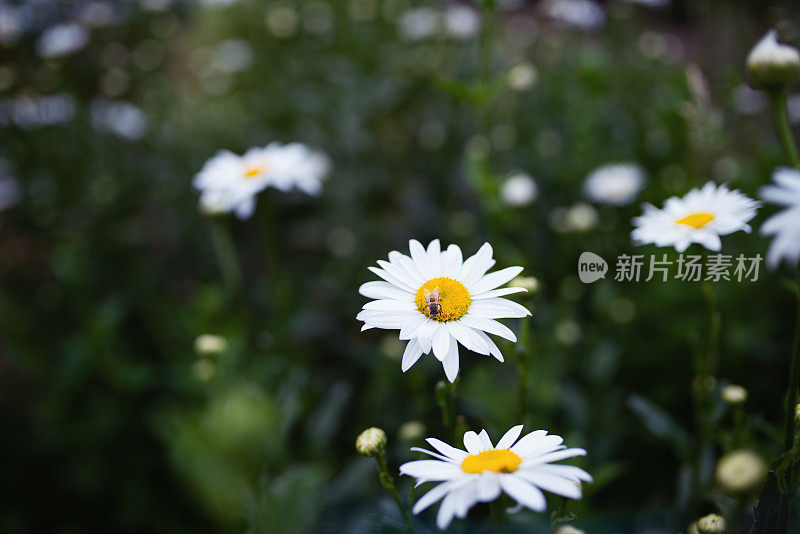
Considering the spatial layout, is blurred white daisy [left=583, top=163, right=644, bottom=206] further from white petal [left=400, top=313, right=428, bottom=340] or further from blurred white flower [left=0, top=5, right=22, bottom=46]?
blurred white flower [left=0, top=5, right=22, bottom=46]

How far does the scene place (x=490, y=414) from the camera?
1.54 metres

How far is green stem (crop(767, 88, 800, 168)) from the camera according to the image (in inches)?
36.8

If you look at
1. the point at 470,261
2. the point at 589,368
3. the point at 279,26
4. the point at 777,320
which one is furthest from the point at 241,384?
the point at 279,26

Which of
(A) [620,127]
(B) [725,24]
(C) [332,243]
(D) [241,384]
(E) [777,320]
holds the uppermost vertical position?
(B) [725,24]

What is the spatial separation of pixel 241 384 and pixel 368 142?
152 cm

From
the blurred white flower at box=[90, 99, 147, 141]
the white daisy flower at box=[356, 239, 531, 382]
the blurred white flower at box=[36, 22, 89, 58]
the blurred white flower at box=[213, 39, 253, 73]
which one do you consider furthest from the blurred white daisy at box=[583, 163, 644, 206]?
the blurred white flower at box=[213, 39, 253, 73]

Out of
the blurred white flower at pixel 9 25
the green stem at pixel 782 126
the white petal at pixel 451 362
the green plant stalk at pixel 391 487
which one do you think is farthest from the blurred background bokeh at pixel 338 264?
the green stem at pixel 782 126

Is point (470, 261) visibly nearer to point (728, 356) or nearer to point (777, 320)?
point (728, 356)

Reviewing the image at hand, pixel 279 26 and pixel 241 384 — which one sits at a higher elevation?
pixel 279 26

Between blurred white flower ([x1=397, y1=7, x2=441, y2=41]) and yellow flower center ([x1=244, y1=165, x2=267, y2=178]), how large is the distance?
75.8 inches

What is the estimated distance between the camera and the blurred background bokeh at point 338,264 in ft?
4.92

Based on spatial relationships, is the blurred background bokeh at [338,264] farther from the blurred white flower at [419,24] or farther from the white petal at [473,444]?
the white petal at [473,444]

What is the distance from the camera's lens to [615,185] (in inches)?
81.3

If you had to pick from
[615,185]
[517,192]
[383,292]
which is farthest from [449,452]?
[615,185]
